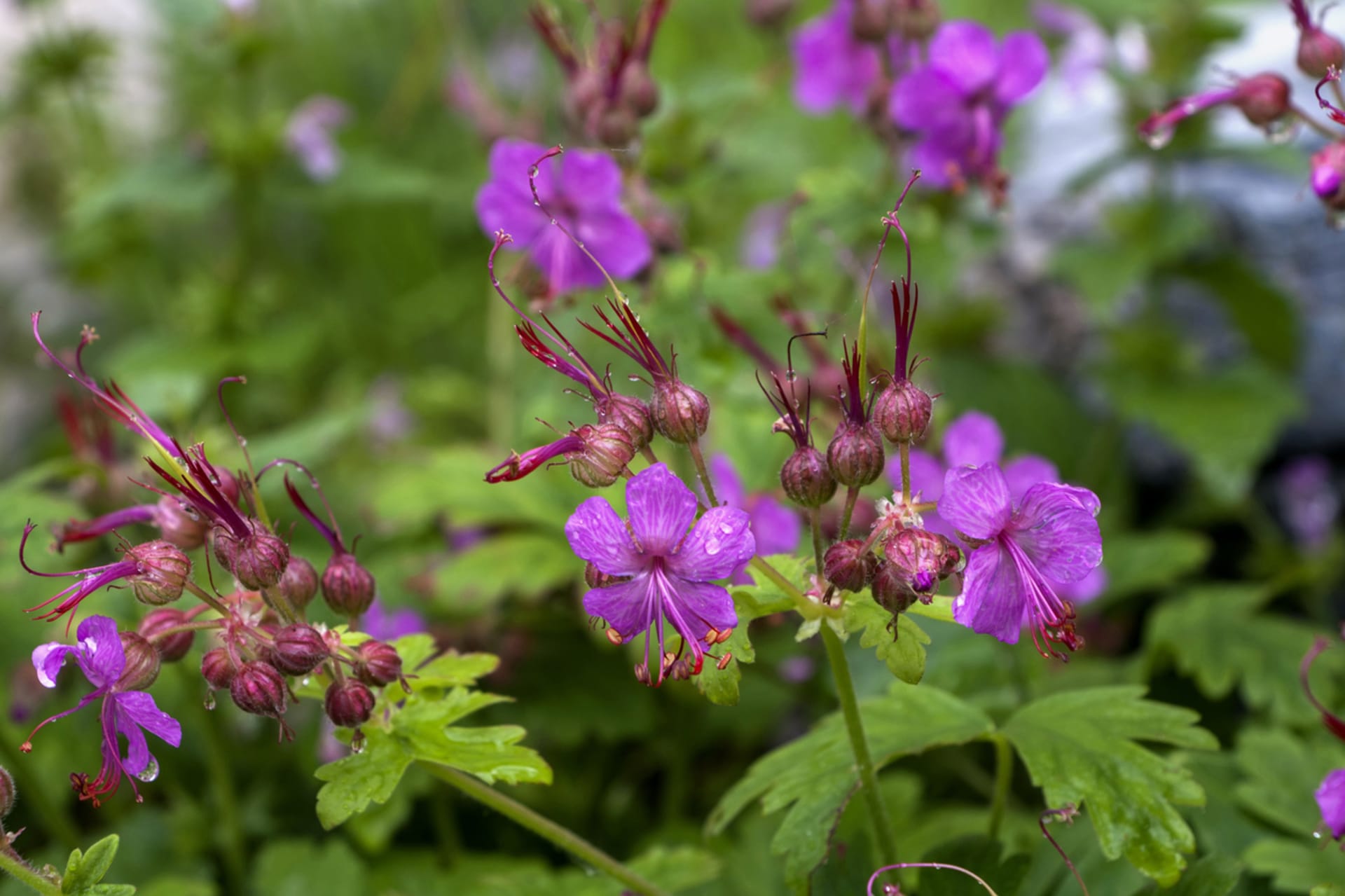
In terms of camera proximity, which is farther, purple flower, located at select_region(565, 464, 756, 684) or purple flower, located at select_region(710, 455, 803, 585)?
purple flower, located at select_region(710, 455, 803, 585)

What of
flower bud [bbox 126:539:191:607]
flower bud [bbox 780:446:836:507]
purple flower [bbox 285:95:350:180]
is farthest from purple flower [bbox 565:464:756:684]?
purple flower [bbox 285:95:350:180]

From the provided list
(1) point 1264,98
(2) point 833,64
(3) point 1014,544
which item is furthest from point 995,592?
(2) point 833,64

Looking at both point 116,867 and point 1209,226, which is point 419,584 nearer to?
point 116,867

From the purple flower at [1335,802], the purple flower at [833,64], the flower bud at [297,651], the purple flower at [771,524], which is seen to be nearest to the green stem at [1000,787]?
the purple flower at [1335,802]

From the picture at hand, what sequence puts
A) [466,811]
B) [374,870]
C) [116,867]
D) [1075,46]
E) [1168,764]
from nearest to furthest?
[1168,764]
[374,870]
[116,867]
[466,811]
[1075,46]

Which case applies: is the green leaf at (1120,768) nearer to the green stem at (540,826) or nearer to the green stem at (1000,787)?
the green stem at (1000,787)

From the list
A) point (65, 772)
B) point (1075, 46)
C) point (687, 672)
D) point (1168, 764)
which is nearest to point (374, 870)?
point (65, 772)

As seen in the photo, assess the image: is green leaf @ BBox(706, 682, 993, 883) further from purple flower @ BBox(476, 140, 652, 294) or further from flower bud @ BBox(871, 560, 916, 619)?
purple flower @ BBox(476, 140, 652, 294)
